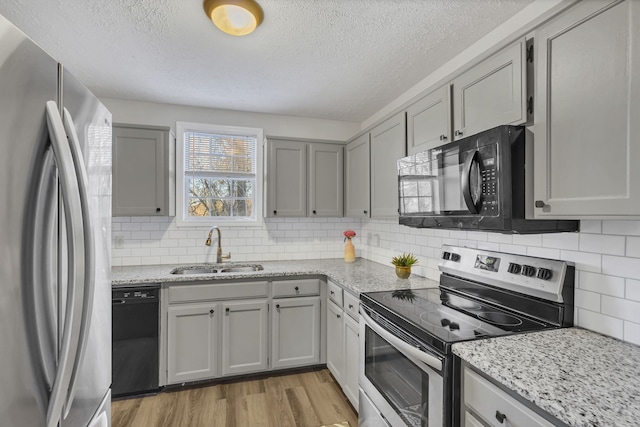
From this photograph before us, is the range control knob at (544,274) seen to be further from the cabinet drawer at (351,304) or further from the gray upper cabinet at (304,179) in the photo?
the gray upper cabinet at (304,179)

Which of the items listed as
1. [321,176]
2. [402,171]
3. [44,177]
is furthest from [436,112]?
[44,177]

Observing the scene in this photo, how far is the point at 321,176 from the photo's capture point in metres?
3.27

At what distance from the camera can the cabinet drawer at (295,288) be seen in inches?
108

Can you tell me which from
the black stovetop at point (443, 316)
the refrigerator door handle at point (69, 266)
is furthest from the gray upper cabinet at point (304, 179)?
the refrigerator door handle at point (69, 266)

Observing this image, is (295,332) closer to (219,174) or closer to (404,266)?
(404,266)

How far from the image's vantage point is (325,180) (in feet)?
10.8

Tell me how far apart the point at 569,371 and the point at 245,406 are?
2103mm

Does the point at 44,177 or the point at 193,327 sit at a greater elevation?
the point at 44,177

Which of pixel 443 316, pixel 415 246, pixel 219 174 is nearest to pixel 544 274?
pixel 443 316

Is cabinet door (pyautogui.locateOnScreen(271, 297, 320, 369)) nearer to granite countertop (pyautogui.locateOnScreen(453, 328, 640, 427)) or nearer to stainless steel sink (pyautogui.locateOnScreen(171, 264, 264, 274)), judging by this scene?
stainless steel sink (pyautogui.locateOnScreen(171, 264, 264, 274))

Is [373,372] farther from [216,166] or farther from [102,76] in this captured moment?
[102,76]

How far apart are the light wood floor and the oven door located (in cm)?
56

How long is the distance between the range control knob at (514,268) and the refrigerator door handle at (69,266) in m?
1.80

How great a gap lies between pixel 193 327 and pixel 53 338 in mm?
1873
